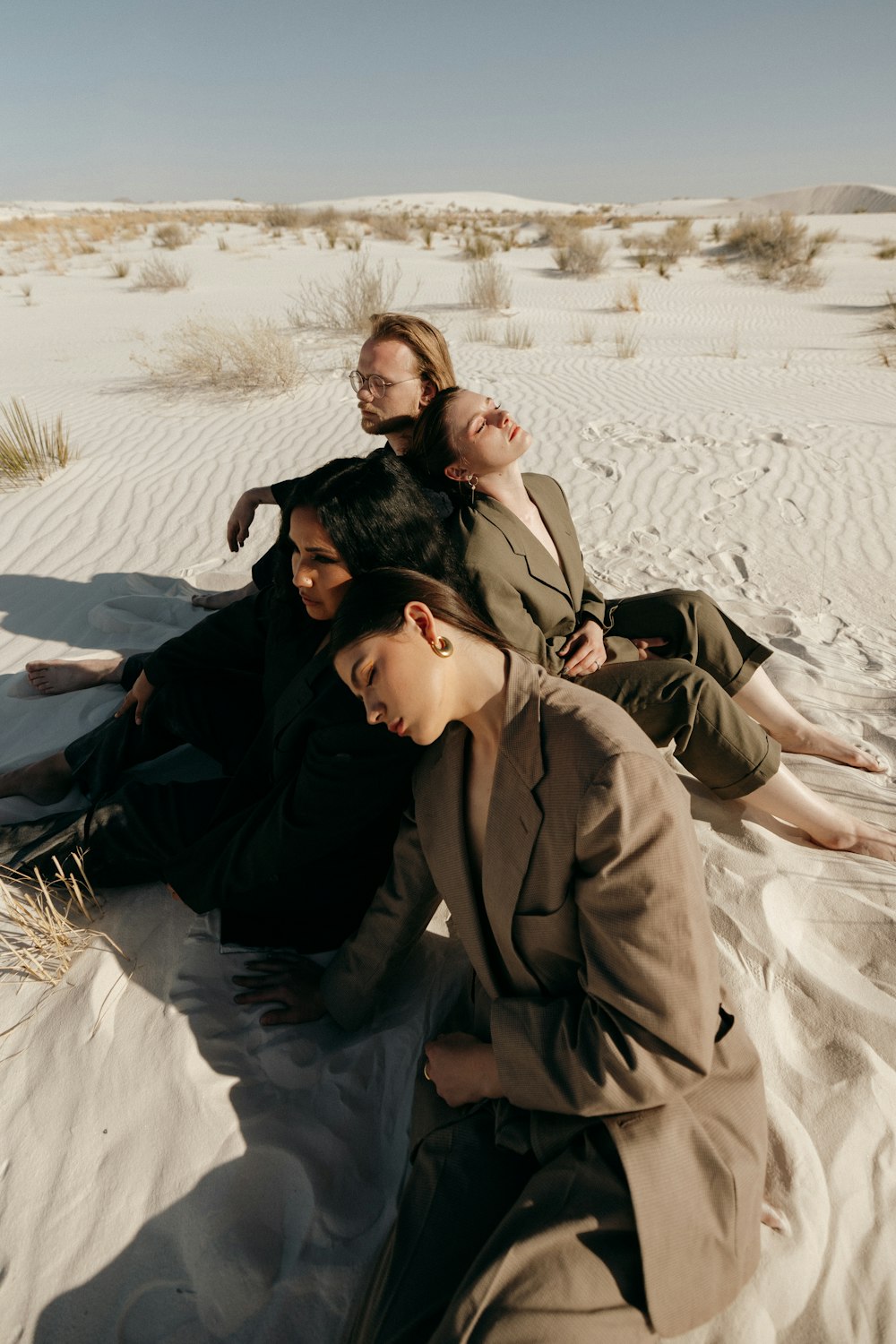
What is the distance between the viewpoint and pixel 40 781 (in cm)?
312

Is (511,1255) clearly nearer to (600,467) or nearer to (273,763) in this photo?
(273,763)

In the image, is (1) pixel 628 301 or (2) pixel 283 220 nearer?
(1) pixel 628 301

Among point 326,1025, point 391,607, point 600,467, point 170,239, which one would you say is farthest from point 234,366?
point 170,239

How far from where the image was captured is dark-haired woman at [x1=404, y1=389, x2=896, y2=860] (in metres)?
2.70

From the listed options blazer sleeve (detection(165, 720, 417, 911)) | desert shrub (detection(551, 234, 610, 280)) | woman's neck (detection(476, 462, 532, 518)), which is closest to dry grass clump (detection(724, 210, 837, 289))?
desert shrub (detection(551, 234, 610, 280))

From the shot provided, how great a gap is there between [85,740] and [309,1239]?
6.48ft

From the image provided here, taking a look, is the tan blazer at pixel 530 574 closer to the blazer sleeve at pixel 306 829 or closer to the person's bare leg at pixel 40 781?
the blazer sleeve at pixel 306 829

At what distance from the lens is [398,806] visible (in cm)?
230

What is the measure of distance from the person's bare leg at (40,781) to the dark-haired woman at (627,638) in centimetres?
174

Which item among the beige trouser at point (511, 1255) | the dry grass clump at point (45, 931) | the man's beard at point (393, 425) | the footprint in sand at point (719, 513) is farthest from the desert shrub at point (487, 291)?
the beige trouser at point (511, 1255)

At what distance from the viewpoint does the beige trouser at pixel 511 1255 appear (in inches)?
55.4

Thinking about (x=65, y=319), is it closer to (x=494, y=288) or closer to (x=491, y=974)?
(x=494, y=288)

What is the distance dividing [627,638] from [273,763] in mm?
1489

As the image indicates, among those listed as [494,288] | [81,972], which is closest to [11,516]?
[81,972]
